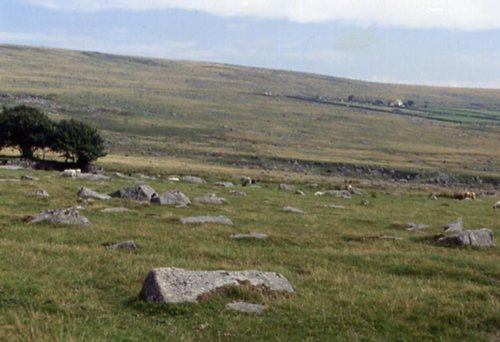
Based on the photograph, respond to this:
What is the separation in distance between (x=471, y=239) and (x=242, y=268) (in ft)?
39.2

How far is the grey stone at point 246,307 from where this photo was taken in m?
15.4

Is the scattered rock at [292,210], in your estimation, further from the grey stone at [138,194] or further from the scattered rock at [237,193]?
the scattered rock at [237,193]

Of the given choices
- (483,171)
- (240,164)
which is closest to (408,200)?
(240,164)

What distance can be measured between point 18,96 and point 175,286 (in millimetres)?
189104

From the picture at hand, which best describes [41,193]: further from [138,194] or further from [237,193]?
[237,193]

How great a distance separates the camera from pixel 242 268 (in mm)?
20672

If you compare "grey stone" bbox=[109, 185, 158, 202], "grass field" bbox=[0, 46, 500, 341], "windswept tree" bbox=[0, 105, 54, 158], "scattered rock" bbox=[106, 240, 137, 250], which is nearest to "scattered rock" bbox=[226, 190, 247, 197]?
"grass field" bbox=[0, 46, 500, 341]

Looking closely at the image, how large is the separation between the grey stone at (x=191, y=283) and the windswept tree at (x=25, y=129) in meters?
59.1

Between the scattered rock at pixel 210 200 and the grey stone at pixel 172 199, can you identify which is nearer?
the grey stone at pixel 172 199

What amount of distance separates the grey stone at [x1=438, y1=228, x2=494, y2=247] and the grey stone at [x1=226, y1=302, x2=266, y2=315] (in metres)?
14.8

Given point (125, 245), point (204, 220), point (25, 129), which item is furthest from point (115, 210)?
point (25, 129)

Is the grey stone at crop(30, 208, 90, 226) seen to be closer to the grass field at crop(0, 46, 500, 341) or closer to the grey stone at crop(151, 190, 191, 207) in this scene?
the grass field at crop(0, 46, 500, 341)

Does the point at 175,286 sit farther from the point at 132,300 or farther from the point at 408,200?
the point at 408,200

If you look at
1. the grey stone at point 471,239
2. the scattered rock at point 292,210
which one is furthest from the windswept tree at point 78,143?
the grey stone at point 471,239
